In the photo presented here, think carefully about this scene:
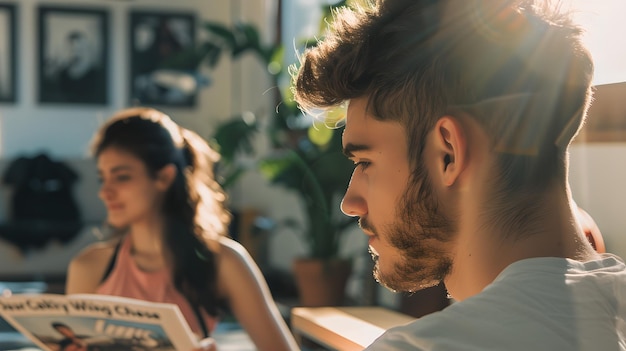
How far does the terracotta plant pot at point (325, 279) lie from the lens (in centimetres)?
472

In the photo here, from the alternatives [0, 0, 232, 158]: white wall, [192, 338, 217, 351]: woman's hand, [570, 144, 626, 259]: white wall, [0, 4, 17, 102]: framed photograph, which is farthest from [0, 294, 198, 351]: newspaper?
[0, 4, 17, 102]: framed photograph

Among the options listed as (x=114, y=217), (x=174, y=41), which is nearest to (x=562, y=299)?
(x=114, y=217)

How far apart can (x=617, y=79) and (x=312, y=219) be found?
10.1ft

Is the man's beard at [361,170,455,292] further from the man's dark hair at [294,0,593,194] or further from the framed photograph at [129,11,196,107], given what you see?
the framed photograph at [129,11,196,107]

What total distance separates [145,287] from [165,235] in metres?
0.14

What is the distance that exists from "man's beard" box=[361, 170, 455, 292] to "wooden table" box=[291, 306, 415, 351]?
11.3 inches

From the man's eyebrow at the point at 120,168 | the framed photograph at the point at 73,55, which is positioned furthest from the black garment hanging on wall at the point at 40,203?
the man's eyebrow at the point at 120,168

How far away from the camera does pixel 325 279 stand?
4738 mm

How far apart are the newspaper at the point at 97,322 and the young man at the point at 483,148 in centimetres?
69

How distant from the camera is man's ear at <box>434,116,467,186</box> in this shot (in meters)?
0.72

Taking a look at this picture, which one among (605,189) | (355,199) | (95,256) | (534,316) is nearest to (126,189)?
(95,256)

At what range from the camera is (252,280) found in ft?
6.59

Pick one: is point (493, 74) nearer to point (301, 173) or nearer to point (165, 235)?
point (165, 235)

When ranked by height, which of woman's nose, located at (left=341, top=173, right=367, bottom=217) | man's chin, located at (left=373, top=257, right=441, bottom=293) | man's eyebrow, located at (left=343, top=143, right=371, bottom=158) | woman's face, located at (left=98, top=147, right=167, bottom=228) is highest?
man's eyebrow, located at (left=343, top=143, right=371, bottom=158)
